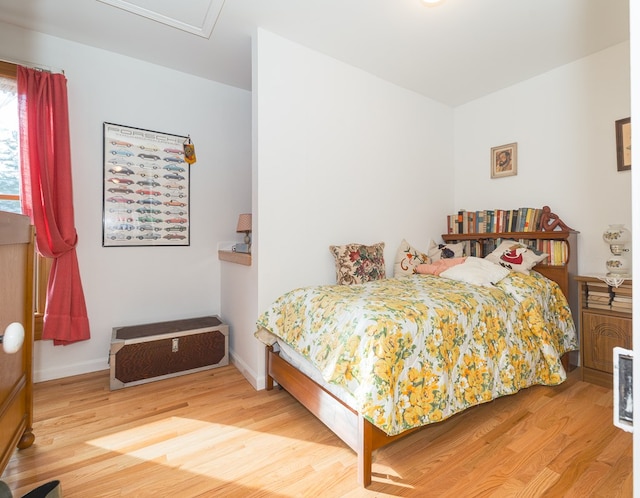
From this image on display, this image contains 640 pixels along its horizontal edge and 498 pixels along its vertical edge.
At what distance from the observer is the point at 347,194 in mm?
2639

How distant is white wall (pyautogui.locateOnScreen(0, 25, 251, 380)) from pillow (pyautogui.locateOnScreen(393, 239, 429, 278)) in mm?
1561

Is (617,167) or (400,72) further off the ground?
(400,72)

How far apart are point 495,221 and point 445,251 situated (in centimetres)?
53

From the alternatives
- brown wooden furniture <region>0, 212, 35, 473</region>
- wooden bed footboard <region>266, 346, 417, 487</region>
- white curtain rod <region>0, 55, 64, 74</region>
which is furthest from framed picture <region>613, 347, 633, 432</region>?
white curtain rod <region>0, 55, 64, 74</region>

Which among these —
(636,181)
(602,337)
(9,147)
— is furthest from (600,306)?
(9,147)

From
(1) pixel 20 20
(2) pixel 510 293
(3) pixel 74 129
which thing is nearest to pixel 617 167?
(2) pixel 510 293

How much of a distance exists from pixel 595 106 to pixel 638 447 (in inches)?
118

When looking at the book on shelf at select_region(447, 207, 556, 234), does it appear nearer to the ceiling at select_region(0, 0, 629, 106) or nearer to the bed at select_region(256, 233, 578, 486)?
the bed at select_region(256, 233, 578, 486)

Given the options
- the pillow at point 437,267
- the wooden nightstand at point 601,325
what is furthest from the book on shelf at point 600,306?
the pillow at point 437,267

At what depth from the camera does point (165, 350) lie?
2285mm

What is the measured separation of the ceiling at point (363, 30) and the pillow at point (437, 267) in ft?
5.45

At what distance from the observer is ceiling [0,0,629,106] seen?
1.98 metres

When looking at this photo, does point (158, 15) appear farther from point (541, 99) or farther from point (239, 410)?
point (541, 99)

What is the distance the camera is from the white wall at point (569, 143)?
7.75 feet
